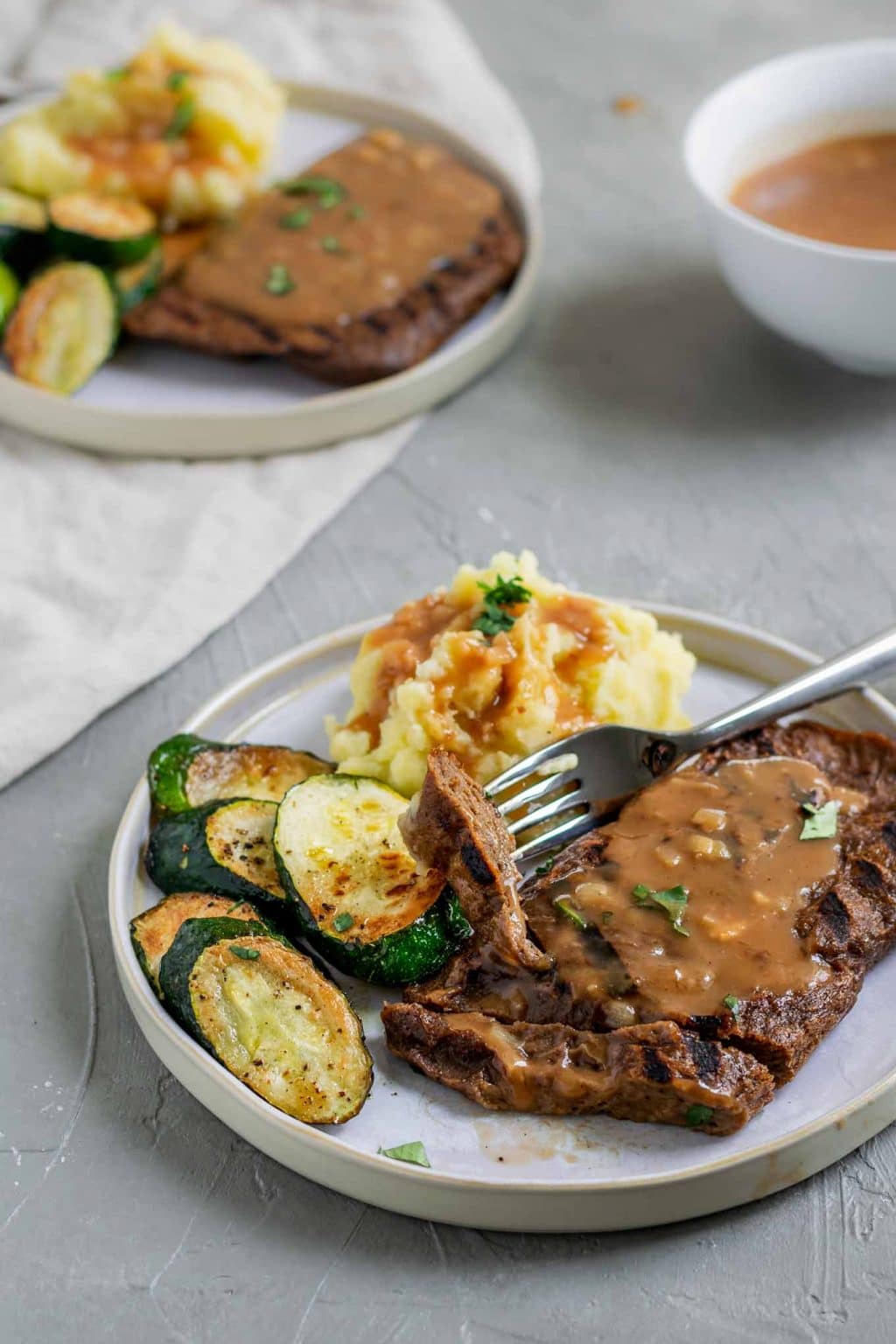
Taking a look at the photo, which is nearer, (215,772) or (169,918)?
(169,918)

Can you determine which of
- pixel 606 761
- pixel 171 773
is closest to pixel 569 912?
pixel 606 761

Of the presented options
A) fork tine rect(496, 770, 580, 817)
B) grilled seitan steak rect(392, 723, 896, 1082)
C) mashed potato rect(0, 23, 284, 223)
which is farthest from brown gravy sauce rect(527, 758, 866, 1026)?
mashed potato rect(0, 23, 284, 223)

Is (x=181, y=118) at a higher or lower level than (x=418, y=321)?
higher

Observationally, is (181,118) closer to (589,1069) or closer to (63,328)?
(63,328)

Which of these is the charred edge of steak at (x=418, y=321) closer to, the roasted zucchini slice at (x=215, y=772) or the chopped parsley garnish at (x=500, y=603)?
the chopped parsley garnish at (x=500, y=603)

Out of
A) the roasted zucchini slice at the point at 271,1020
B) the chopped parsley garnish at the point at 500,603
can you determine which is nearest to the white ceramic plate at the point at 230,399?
the chopped parsley garnish at the point at 500,603

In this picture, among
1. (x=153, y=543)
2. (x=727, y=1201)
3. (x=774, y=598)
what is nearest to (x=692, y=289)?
(x=774, y=598)
